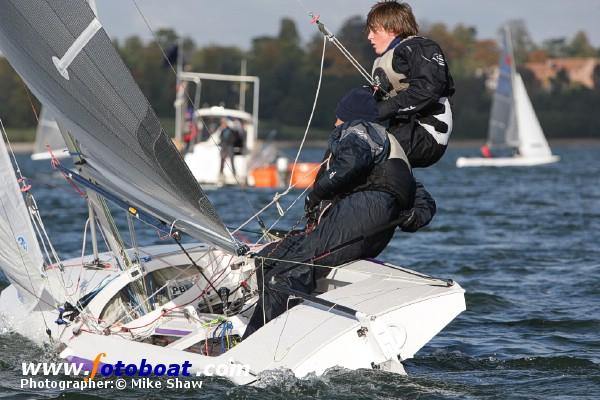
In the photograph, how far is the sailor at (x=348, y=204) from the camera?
476cm

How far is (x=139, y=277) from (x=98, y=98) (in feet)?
3.54

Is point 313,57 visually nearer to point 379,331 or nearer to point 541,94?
point 541,94

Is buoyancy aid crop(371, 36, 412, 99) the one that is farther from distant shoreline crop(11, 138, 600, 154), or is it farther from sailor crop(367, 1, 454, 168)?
distant shoreline crop(11, 138, 600, 154)

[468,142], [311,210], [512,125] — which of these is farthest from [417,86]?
[468,142]

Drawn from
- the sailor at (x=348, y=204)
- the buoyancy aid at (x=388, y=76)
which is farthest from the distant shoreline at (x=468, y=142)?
the sailor at (x=348, y=204)

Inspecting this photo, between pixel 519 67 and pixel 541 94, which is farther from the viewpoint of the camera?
pixel 519 67

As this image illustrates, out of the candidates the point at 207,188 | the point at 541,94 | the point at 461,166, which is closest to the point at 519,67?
the point at 541,94

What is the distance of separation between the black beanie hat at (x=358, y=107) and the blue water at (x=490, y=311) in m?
0.70

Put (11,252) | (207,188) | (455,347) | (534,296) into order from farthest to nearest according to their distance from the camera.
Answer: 1. (207,188)
2. (534,296)
3. (455,347)
4. (11,252)

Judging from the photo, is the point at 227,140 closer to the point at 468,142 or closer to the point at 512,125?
the point at 512,125

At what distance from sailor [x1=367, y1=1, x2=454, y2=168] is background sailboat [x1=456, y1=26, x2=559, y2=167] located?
24685 millimetres

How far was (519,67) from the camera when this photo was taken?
8594 centimetres

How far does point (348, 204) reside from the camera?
4836 millimetres

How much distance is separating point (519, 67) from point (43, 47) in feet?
275
